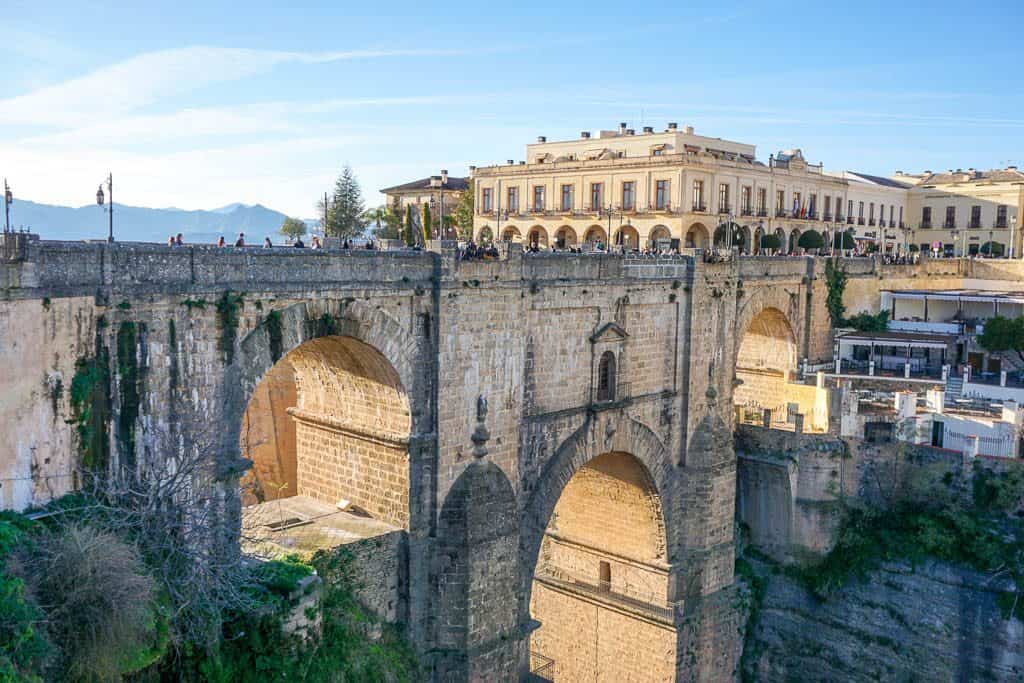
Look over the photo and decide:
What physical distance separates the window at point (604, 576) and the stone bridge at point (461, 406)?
0.21ft

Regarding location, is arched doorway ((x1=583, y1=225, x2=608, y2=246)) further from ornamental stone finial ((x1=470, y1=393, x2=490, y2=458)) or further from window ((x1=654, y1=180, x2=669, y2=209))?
ornamental stone finial ((x1=470, y1=393, x2=490, y2=458))

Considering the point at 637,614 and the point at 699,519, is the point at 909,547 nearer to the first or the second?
the point at 699,519

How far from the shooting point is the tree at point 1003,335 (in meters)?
34.0

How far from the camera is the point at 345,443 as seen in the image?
20172 mm

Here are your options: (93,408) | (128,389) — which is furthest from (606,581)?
(93,408)

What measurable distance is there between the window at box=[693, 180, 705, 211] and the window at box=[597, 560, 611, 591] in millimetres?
21868

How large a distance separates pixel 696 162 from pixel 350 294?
30.4m

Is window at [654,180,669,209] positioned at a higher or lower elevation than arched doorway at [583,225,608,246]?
higher

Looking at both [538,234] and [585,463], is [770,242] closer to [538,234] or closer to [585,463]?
[538,234]

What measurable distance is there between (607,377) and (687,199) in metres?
22.1

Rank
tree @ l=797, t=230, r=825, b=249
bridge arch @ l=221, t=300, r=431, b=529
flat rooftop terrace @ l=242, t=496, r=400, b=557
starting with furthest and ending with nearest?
1. tree @ l=797, t=230, r=825, b=249
2. flat rooftop terrace @ l=242, t=496, r=400, b=557
3. bridge arch @ l=221, t=300, r=431, b=529

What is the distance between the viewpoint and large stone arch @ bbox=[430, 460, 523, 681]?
774 inches

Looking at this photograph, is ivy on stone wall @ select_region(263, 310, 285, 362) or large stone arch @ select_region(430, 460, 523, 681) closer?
ivy on stone wall @ select_region(263, 310, 285, 362)

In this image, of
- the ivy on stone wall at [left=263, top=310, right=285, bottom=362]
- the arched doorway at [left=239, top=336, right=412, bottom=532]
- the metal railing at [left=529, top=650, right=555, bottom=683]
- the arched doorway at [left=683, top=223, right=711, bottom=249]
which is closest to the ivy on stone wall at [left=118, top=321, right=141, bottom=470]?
the ivy on stone wall at [left=263, top=310, right=285, bottom=362]
